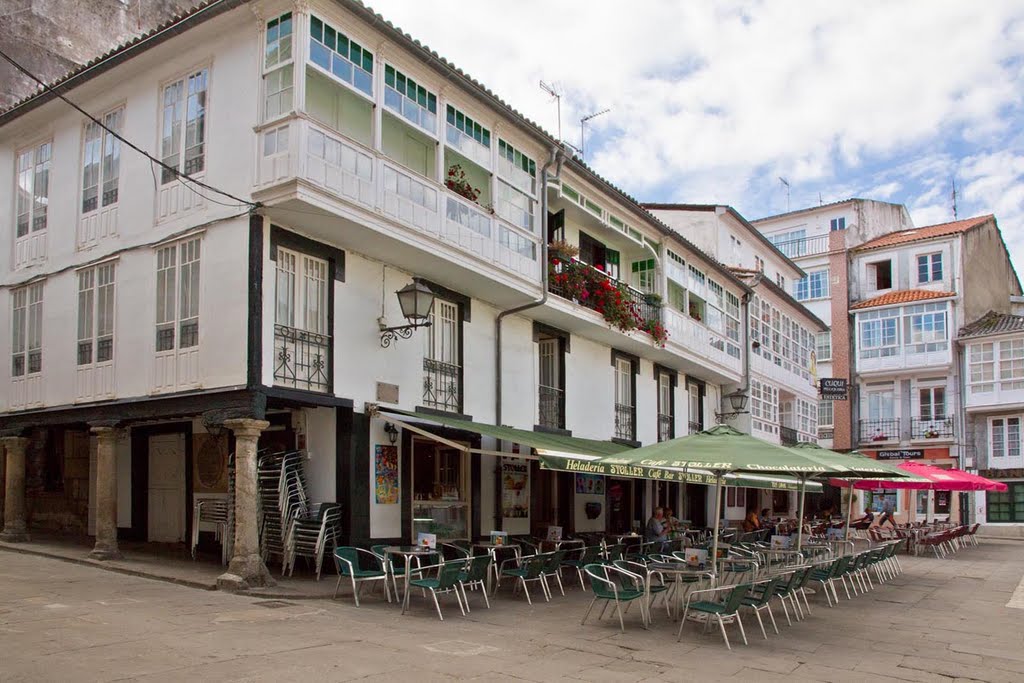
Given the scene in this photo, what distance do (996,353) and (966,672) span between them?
34.0 metres

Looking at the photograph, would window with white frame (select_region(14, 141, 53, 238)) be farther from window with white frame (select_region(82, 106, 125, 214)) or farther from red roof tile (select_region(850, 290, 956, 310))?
red roof tile (select_region(850, 290, 956, 310))

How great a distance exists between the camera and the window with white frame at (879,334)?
41.6m

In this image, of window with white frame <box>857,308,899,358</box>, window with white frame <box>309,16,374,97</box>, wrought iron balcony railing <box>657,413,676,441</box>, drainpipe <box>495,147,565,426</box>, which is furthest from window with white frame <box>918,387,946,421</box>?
window with white frame <box>309,16,374,97</box>

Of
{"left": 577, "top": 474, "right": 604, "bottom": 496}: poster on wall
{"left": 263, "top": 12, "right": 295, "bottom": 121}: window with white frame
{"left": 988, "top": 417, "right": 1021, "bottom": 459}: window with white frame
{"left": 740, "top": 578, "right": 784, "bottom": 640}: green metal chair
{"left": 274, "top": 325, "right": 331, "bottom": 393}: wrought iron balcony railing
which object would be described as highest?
{"left": 263, "top": 12, "right": 295, "bottom": 121}: window with white frame

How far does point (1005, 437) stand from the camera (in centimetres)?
3866

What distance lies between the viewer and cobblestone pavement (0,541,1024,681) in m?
8.12

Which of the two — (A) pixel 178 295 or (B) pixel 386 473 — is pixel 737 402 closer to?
(B) pixel 386 473

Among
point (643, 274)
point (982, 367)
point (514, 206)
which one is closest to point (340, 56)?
point (514, 206)

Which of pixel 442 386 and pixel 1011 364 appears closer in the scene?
pixel 442 386

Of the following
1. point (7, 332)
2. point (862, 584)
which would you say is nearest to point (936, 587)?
point (862, 584)

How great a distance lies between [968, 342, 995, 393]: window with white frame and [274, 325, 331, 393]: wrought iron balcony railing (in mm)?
34137

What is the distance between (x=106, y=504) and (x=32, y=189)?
691 centimetres

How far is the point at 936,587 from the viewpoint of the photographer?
17031 millimetres

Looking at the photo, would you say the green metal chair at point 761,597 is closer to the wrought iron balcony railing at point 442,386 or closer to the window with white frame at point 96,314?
the wrought iron balcony railing at point 442,386
